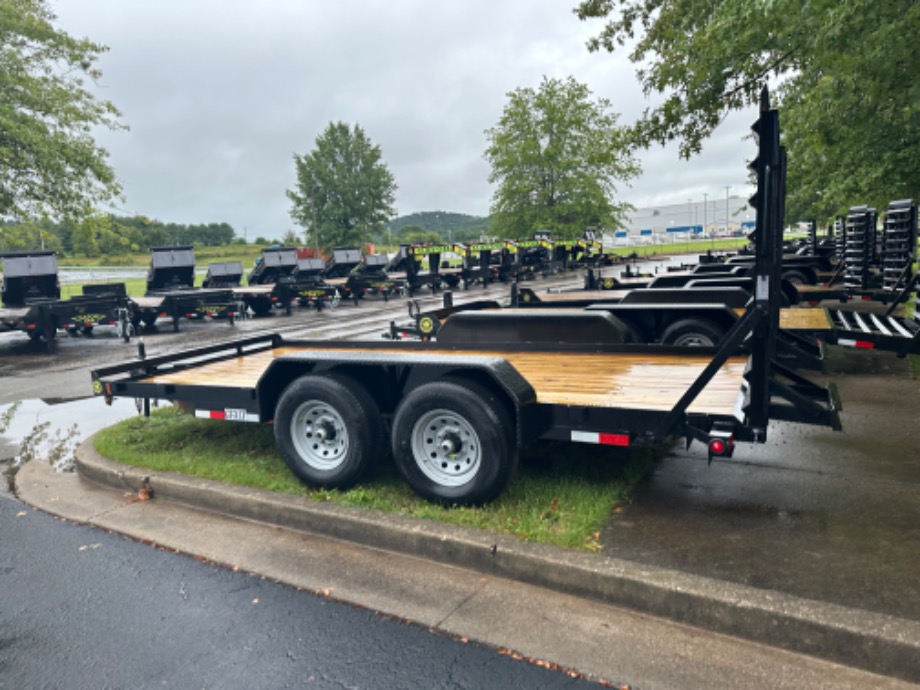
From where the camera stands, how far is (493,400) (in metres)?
3.96

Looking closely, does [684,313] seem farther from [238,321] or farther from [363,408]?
[238,321]

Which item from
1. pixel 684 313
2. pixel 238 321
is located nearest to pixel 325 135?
pixel 238 321

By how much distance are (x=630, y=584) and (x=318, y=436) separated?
7.77ft

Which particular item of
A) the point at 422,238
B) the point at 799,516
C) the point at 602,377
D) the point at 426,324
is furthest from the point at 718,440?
the point at 422,238

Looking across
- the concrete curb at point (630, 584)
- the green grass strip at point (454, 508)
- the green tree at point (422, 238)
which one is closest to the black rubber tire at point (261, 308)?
the green grass strip at point (454, 508)

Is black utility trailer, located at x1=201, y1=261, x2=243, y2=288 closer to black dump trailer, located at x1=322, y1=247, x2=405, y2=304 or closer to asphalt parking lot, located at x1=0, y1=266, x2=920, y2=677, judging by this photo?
black dump trailer, located at x1=322, y1=247, x2=405, y2=304

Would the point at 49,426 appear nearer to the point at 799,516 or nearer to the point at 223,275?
the point at 799,516

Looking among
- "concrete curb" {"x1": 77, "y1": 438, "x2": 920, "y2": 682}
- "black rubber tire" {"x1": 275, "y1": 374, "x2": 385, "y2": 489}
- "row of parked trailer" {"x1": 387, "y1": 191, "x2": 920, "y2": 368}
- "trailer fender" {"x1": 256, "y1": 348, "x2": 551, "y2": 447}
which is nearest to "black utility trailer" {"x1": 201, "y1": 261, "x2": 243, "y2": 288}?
"row of parked trailer" {"x1": 387, "y1": 191, "x2": 920, "y2": 368}

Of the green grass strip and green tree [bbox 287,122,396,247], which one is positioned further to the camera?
green tree [bbox 287,122,396,247]

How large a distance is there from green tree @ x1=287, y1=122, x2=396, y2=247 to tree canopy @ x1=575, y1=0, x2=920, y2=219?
52707mm

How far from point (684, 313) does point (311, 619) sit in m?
5.31

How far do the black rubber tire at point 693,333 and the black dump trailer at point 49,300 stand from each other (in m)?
12.7

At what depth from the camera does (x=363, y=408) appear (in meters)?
4.39

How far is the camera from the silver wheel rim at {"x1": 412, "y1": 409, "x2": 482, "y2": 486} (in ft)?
13.5
